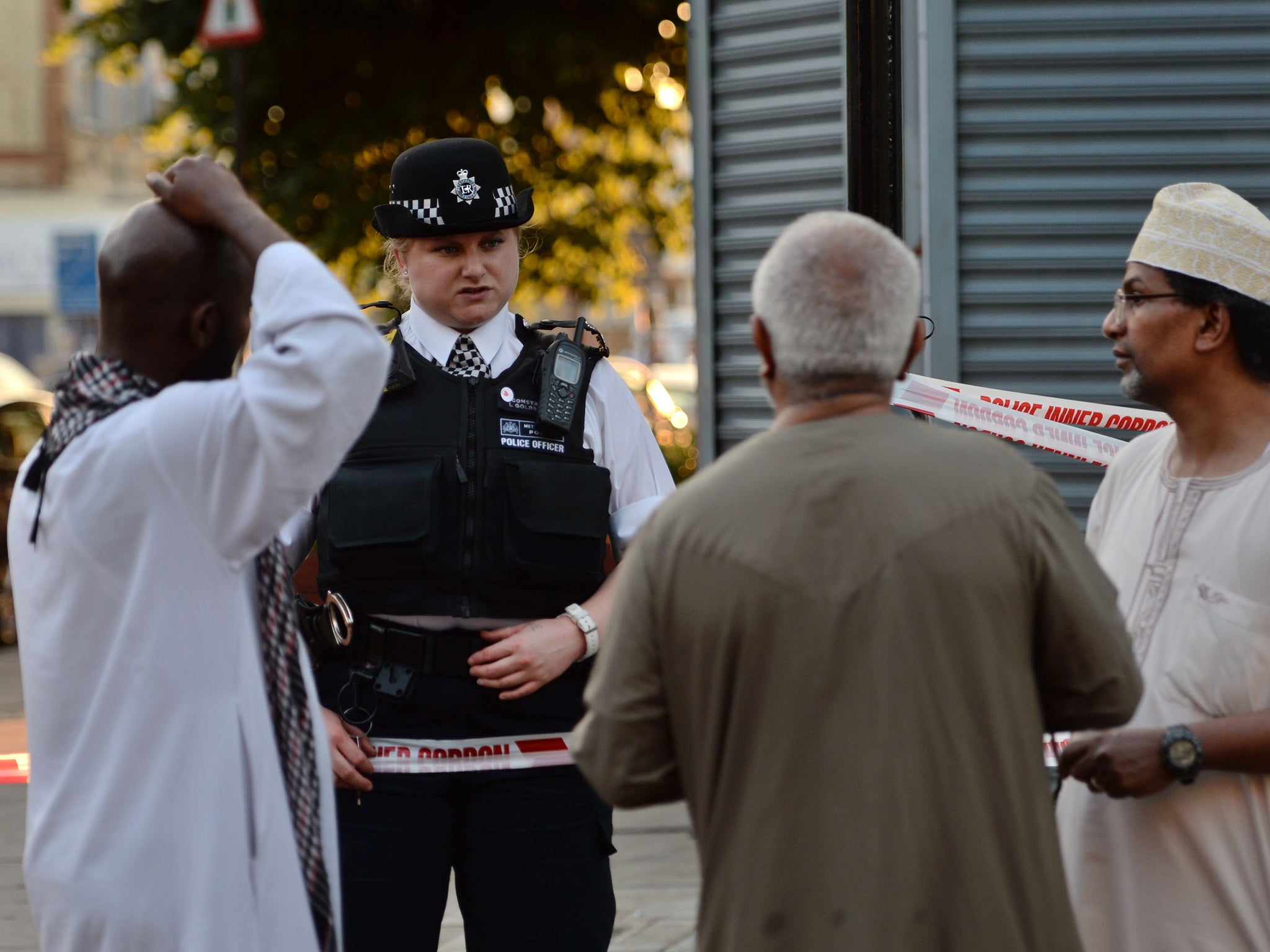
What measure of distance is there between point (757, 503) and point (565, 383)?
134 centimetres

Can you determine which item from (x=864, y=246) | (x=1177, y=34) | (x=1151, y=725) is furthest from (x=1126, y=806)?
(x=1177, y=34)

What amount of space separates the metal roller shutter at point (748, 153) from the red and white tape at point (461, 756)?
3.30m

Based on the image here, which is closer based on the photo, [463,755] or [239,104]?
[463,755]

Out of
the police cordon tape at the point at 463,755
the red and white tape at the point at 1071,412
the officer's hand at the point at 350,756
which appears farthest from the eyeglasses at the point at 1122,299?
the officer's hand at the point at 350,756

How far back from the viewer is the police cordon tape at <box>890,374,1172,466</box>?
4.18 metres

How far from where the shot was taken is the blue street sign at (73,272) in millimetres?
22625

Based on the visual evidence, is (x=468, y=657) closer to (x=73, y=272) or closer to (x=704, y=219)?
(x=704, y=219)

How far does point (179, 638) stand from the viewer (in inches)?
88.9

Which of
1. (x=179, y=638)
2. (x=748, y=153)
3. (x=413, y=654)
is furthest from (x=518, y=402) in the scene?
(x=748, y=153)

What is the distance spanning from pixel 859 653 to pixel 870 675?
0.03 metres

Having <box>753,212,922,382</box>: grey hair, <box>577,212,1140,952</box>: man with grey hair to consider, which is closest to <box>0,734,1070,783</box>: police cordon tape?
<box>577,212,1140,952</box>: man with grey hair

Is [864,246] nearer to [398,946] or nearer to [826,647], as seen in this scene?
[826,647]

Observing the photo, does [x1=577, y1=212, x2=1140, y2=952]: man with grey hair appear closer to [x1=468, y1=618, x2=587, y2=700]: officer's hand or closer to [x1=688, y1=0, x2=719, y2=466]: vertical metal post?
[x1=468, y1=618, x2=587, y2=700]: officer's hand

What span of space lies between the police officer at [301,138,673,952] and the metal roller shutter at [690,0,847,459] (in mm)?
3174
